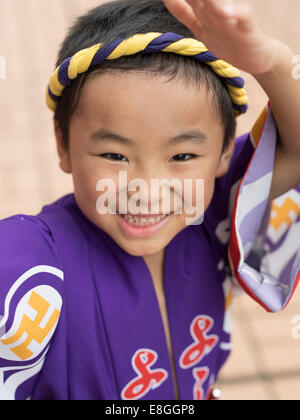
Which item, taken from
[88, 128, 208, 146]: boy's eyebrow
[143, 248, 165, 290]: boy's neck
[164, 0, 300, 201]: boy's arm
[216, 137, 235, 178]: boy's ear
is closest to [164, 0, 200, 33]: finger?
[164, 0, 300, 201]: boy's arm

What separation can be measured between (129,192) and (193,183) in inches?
4.1

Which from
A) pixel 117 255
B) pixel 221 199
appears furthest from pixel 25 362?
pixel 221 199

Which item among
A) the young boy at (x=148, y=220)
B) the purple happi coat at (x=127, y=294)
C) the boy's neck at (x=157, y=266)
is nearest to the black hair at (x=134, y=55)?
the young boy at (x=148, y=220)

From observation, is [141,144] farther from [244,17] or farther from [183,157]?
[244,17]

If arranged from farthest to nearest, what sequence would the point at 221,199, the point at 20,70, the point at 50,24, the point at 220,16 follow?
the point at 50,24 → the point at 20,70 → the point at 221,199 → the point at 220,16

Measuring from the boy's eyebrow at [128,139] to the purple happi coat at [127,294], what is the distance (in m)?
0.13

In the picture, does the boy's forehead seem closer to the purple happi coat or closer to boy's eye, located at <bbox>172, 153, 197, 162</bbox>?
boy's eye, located at <bbox>172, 153, 197, 162</bbox>

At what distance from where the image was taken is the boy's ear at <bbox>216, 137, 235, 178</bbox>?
0.93 m

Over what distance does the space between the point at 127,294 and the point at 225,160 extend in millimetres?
284

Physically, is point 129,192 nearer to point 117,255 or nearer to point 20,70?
point 117,255

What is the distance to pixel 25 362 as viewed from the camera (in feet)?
2.58

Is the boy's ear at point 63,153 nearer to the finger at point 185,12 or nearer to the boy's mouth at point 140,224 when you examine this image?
the boy's mouth at point 140,224

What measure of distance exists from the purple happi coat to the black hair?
11cm

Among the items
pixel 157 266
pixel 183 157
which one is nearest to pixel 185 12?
pixel 183 157
